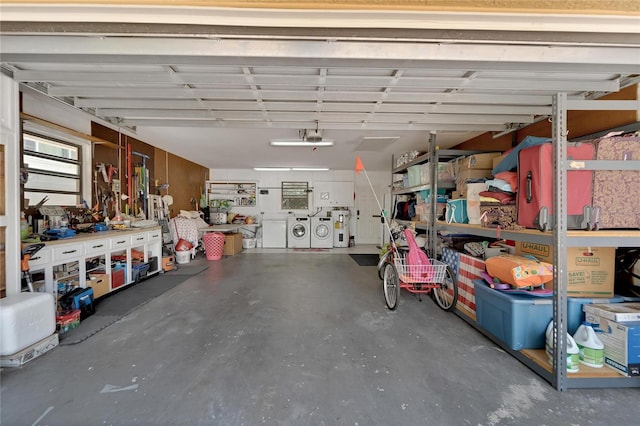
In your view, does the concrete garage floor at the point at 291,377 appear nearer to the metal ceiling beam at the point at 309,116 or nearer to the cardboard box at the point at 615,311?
the cardboard box at the point at 615,311

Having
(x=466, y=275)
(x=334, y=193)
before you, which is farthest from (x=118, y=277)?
(x=334, y=193)

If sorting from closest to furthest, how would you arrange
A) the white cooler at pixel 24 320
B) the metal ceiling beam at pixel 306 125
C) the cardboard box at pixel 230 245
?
the white cooler at pixel 24 320 → the metal ceiling beam at pixel 306 125 → the cardboard box at pixel 230 245

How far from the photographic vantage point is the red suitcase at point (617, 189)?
1617mm

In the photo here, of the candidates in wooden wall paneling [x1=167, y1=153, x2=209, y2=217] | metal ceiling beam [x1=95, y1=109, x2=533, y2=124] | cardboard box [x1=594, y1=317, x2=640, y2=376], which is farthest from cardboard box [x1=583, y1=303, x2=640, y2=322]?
wooden wall paneling [x1=167, y1=153, x2=209, y2=217]

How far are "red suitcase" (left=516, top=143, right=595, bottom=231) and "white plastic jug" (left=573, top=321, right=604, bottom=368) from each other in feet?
2.36

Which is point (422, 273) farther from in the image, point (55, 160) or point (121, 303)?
point (55, 160)

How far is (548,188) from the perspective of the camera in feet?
5.64

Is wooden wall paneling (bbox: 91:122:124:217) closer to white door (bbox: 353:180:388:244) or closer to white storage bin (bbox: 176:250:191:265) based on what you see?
white storage bin (bbox: 176:250:191:265)

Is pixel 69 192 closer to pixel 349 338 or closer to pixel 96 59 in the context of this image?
pixel 96 59

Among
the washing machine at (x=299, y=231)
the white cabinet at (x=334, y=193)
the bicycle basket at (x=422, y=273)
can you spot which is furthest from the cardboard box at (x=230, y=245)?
the bicycle basket at (x=422, y=273)

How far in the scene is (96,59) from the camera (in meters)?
1.62

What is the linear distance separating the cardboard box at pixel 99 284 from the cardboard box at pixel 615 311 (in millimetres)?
4642

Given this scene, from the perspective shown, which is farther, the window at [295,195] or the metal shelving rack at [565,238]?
the window at [295,195]

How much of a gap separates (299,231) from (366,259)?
2.28 metres
